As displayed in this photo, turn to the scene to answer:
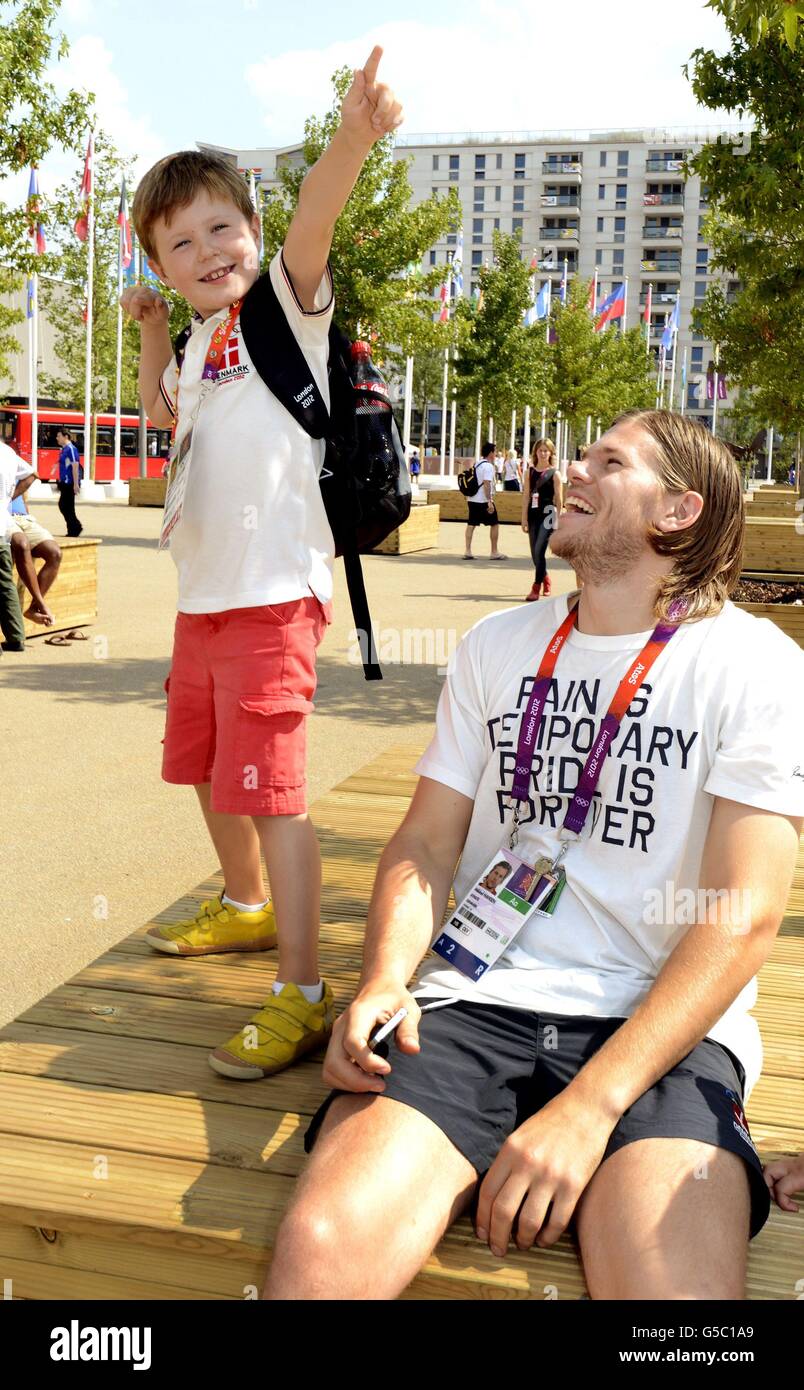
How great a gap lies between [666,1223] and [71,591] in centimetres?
1065

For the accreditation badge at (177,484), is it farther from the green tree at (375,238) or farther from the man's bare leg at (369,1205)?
the green tree at (375,238)

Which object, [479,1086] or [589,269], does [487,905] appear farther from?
[589,269]

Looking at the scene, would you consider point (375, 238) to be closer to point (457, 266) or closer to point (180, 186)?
point (457, 266)

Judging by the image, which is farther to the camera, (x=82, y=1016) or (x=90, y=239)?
(x=90, y=239)

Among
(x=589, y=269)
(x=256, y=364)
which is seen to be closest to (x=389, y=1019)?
(x=256, y=364)

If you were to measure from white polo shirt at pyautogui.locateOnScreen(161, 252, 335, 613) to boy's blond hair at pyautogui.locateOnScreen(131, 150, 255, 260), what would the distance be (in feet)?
0.74

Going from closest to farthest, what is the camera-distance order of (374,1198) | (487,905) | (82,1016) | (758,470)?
(374,1198)
(487,905)
(82,1016)
(758,470)

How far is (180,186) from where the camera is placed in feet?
9.29

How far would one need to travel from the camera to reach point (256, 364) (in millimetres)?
2816

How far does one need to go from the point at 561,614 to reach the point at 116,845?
356cm

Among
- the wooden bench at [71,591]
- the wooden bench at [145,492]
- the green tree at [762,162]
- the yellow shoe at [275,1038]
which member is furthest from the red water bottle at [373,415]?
the wooden bench at [145,492]

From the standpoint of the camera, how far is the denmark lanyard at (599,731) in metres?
2.30

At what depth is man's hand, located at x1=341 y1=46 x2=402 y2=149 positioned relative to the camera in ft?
7.91

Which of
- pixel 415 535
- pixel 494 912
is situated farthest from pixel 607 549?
pixel 415 535
